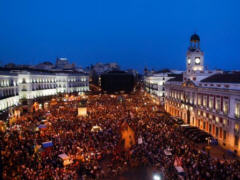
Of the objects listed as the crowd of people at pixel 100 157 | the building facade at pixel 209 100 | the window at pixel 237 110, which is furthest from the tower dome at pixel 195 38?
the crowd of people at pixel 100 157

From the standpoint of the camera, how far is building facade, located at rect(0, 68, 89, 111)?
42.5 meters

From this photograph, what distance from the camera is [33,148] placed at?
23.2m

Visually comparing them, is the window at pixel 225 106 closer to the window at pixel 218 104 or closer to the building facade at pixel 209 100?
the building facade at pixel 209 100

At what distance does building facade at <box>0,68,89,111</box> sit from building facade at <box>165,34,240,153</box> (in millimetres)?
35434

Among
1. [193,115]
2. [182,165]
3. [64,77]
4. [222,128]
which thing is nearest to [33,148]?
[182,165]

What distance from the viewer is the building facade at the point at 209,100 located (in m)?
26.4

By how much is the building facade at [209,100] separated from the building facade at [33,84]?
35.4 m

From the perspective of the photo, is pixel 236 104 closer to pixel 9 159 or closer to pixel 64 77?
pixel 9 159

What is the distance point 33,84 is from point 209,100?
4546 cm

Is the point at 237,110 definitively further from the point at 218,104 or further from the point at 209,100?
the point at 209,100

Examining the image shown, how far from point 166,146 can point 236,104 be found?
1049 cm

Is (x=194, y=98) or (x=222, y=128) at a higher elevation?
(x=194, y=98)

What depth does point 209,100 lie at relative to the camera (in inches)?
1293

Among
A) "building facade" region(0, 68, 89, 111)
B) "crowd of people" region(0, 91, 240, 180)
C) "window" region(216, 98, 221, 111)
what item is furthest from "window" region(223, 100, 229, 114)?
"building facade" region(0, 68, 89, 111)
